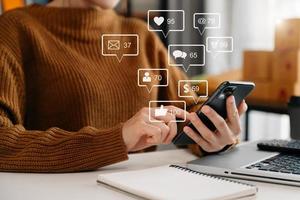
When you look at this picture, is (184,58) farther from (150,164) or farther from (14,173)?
(14,173)

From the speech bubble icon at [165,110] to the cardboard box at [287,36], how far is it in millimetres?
655

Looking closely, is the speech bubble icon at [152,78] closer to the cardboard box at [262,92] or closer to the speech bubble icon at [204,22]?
the speech bubble icon at [204,22]

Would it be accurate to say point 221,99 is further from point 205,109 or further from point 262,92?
point 262,92

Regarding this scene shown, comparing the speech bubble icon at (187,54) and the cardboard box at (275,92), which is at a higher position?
the speech bubble icon at (187,54)

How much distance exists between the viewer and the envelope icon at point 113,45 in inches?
31.5

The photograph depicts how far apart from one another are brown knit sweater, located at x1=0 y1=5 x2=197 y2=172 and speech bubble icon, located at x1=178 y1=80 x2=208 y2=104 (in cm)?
3

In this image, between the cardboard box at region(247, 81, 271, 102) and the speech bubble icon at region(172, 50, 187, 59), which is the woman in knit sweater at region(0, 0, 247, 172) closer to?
the speech bubble icon at region(172, 50, 187, 59)

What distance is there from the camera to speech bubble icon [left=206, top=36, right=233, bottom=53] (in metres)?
0.77

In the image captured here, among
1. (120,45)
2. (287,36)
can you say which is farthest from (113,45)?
(287,36)

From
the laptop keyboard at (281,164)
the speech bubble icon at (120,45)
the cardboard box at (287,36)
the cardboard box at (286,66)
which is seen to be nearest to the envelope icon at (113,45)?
the speech bubble icon at (120,45)

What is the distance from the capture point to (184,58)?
0.79m

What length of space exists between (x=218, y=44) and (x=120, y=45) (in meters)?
0.15

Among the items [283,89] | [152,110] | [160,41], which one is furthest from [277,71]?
[152,110]

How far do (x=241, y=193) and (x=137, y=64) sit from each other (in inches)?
13.3
